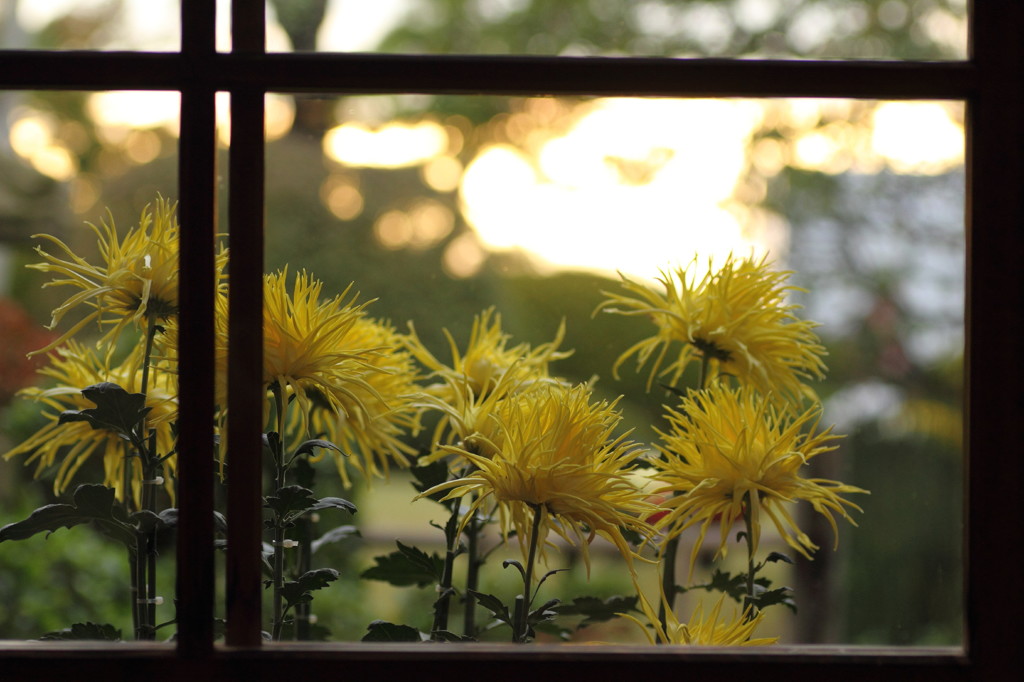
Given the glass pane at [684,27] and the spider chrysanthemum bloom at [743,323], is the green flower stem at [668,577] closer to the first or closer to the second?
the spider chrysanthemum bloom at [743,323]

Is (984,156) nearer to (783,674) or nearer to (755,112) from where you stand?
(783,674)

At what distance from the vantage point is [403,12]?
2.66 metres

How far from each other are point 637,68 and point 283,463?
41 cm

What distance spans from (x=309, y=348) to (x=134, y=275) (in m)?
0.16

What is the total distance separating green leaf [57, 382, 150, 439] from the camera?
1.99 feet

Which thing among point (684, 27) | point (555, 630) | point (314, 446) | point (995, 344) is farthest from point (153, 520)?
point (684, 27)

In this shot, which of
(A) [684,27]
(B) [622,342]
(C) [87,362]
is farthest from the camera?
(A) [684,27]

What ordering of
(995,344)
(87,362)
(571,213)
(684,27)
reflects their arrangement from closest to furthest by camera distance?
(995,344), (87,362), (571,213), (684,27)

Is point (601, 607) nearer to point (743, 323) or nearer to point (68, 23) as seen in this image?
point (743, 323)

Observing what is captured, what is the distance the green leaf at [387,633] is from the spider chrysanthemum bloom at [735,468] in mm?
219

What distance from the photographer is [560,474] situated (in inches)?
23.1

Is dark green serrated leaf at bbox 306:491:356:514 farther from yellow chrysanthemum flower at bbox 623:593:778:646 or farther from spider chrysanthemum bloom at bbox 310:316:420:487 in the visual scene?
yellow chrysanthemum flower at bbox 623:593:778:646

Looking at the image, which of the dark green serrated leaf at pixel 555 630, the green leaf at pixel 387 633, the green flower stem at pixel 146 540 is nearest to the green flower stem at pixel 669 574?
the dark green serrated leaf at pixel 555 630

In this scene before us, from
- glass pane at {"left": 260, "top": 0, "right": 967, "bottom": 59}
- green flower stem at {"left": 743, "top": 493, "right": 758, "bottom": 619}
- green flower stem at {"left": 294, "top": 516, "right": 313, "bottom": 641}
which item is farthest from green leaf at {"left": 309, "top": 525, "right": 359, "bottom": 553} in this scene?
glass pane at {"left": 260, "top": 0, "right": 967, "bottom": 59}
